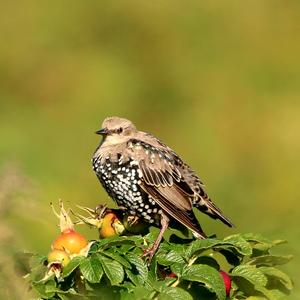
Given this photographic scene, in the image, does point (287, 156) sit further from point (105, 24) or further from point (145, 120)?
point (105, 24)

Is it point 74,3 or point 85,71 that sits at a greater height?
point 74,3

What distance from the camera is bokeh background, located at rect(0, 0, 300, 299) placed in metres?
10.6

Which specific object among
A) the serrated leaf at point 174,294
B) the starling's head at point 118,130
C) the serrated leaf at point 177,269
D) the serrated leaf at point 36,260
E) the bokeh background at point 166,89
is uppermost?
the bokeh background at point 166,89

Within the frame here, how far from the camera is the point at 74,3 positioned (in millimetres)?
15727

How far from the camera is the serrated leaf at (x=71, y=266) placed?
154 inches

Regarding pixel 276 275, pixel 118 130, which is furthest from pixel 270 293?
pixel 118 130

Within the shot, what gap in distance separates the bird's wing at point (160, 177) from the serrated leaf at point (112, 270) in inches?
83.8

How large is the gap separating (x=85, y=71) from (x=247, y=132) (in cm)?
218

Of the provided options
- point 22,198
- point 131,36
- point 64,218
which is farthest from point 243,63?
point 22,198

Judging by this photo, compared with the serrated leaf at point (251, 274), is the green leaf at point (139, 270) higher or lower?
lower

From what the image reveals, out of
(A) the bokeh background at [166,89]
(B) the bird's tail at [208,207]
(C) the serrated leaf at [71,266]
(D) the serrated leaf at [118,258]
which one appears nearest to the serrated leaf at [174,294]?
(D) the serrated leaf at [118,258]

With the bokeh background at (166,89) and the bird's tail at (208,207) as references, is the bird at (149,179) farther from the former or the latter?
the bokeh background at (166,89)

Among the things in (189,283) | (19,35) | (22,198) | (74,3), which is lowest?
(22,198)

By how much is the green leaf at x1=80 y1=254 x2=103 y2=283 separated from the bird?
2058mm
